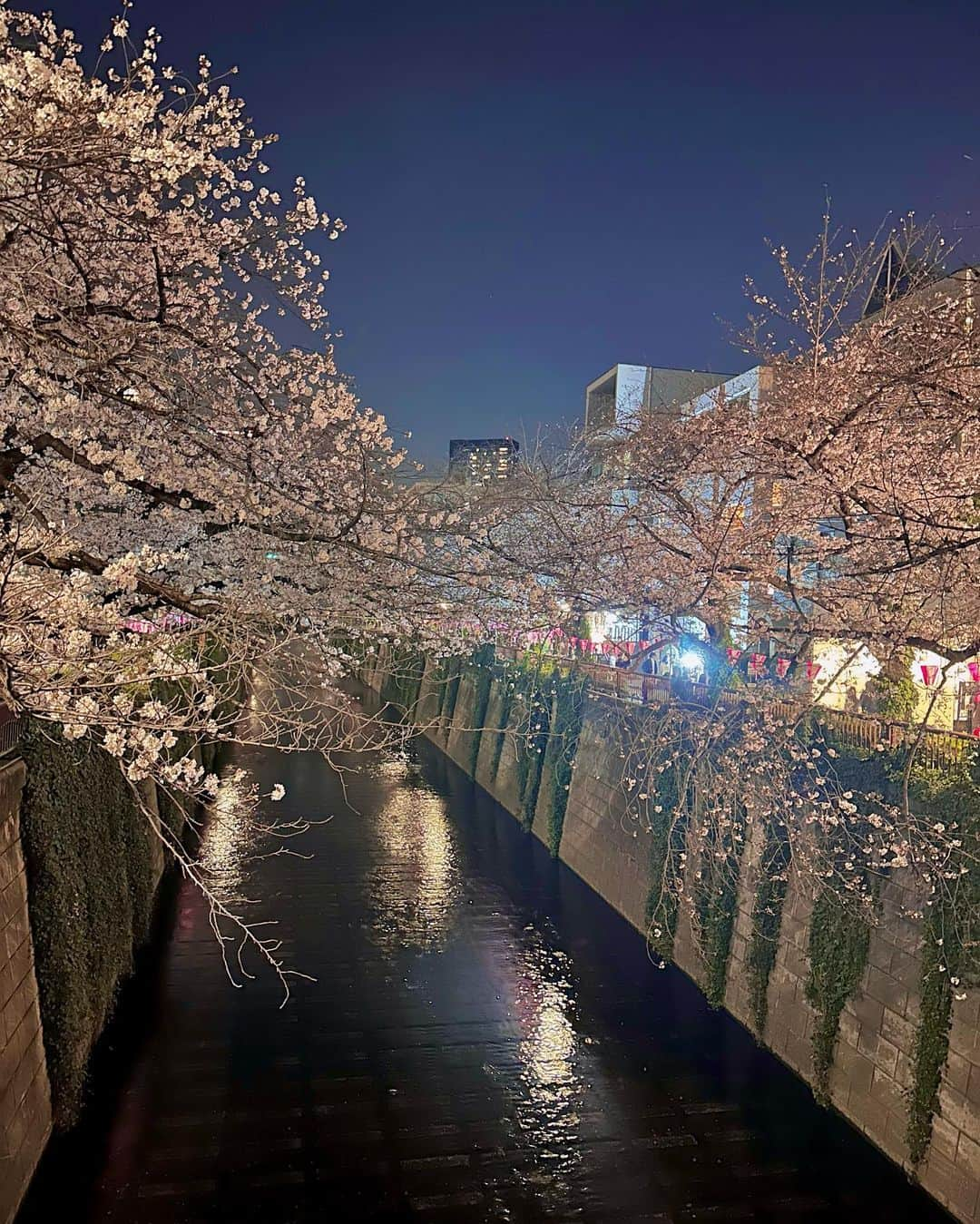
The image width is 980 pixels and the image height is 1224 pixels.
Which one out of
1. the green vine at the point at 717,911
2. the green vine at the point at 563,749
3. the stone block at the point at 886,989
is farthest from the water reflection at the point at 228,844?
the stone block at the point at 886,989

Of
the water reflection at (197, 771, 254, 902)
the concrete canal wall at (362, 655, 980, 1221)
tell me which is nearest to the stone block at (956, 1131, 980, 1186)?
the concrete canal wall at (362, 655, 980, 1221)

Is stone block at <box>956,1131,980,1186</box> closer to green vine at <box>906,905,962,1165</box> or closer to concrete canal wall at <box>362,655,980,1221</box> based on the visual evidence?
concrete canal wall at <box>362,655,980,1221</box>

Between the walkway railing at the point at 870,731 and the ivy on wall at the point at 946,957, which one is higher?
the walkway railing at the point at 870,731

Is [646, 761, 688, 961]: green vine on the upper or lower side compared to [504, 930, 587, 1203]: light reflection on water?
upper

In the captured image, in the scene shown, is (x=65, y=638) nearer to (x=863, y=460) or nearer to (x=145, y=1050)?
(x=863, y=460)

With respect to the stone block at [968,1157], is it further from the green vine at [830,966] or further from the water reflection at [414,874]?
the water reflection at [414,874]

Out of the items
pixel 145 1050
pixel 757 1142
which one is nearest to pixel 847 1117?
pixel 757 1142

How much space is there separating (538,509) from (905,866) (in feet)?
17.7

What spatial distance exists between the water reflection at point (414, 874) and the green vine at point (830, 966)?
5903mm

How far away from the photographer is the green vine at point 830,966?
9766 millimetres

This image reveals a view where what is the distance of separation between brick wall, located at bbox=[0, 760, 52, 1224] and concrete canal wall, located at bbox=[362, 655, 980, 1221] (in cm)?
362

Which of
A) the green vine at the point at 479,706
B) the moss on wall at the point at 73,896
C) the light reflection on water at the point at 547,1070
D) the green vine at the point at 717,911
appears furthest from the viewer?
the green vine at the point at 479,706

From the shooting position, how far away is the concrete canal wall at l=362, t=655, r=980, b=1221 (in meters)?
8.07

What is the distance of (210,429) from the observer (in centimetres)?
741
